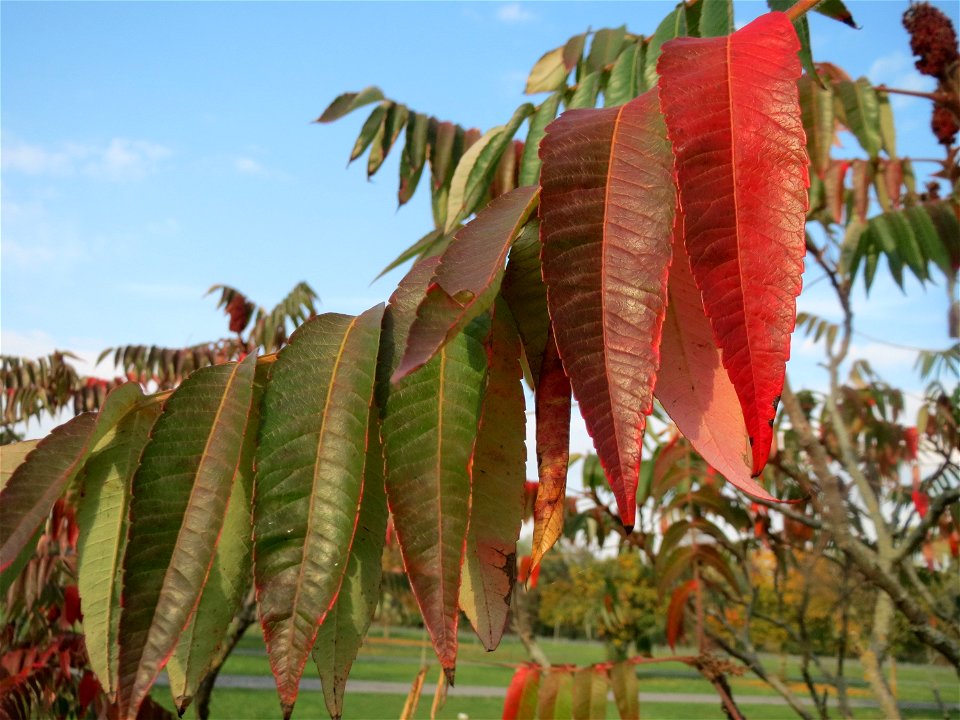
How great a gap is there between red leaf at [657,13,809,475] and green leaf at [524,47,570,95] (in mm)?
1465

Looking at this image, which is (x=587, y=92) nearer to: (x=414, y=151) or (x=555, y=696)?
(x=414, y=151)

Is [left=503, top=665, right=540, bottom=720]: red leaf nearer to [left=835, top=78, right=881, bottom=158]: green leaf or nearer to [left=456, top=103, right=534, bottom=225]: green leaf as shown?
[left=456, top=103, right=534, bottom=225]: green leaf

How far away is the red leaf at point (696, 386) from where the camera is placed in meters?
0.46

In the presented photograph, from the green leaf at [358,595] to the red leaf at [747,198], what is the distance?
24cm

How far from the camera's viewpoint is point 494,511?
0.54m

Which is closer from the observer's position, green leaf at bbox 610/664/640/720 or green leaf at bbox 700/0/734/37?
green leaf at bbox 700/0/734/37

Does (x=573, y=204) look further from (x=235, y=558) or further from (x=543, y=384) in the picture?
(x=235, y=558)

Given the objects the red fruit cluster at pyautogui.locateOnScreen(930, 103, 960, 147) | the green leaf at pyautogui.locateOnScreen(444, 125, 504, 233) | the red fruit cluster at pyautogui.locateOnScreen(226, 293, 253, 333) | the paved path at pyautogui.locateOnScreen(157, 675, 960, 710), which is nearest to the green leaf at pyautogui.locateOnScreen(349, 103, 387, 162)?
the green leaf at pyautogui.locateOnScreen(444, 125, 504, 233)

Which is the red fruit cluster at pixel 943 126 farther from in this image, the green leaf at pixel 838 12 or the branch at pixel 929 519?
the green leaf at pixel 838 12

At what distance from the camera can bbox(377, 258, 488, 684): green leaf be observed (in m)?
0.46

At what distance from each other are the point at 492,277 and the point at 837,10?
0.83 m

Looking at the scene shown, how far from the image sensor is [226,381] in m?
0.56

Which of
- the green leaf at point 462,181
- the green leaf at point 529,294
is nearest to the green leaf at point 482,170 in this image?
the green leaf at point 462,181

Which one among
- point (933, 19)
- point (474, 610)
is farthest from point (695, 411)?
point (933, 19)
